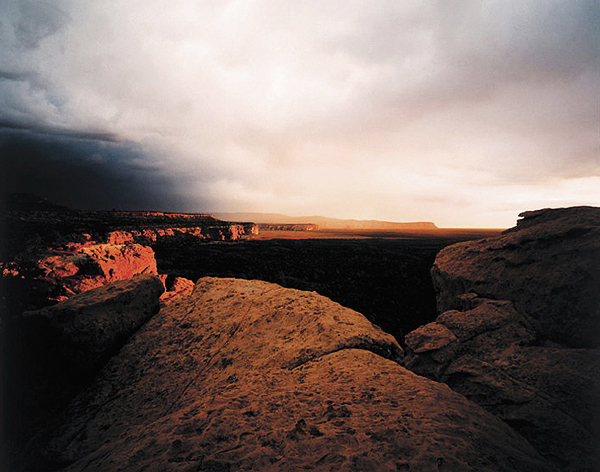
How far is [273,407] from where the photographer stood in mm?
2727

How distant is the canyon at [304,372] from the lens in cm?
223

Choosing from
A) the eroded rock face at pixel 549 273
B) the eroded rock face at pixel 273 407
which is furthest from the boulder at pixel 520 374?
the eroded rock face at pixel 273 407

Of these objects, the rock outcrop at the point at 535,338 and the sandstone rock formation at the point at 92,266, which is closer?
the rock outcrop at the point at 535,338

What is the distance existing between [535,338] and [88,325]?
817 cm

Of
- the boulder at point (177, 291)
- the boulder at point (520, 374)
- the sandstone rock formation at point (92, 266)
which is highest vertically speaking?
the sandstone rock formation at point (92, 266)

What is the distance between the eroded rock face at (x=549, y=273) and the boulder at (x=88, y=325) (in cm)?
807

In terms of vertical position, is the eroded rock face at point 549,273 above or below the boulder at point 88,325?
above

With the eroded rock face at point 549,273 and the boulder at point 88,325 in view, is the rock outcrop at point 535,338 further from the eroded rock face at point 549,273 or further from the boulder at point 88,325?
the boulder at point 88,325

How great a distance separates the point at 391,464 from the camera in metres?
1.93

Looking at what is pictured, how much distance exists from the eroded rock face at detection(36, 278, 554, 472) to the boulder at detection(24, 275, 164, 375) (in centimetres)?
31

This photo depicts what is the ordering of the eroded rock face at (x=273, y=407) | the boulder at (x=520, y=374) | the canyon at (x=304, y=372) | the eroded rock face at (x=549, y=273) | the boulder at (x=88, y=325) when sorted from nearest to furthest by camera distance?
the eroded rock face at (x=273, y=407) < the canyon at (x=304, y=372) < the boulder at (x=520, y=374) < the boulder at (x=88, y=325) < the eroded rock face at (x=549, y=273)

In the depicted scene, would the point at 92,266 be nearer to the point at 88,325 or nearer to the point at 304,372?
the point at 88,325

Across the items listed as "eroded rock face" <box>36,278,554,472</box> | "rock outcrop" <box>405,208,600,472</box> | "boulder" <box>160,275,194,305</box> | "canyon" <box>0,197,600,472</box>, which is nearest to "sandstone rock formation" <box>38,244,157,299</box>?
"canyon" <box>0,197,600,472</box>

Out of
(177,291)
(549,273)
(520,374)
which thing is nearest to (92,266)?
(177,291)
